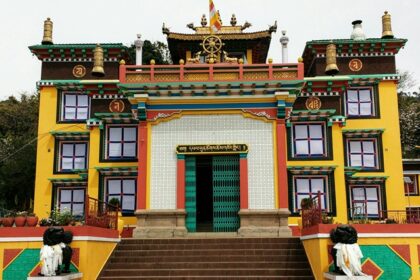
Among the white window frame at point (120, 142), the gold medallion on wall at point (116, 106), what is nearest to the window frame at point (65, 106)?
the gold medallion on wall at point (116, 106)

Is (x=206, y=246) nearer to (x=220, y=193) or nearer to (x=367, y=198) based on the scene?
(x=220, y=193)

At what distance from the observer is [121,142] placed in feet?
74.8

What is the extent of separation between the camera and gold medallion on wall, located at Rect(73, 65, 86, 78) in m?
25.3

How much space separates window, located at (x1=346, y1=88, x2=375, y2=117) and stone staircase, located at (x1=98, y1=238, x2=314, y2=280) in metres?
11.3

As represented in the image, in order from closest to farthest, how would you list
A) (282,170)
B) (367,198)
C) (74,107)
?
(282,170), (367,198), (74,107)

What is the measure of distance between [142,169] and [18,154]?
20.2 metres

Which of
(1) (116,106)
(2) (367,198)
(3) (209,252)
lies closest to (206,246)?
(3) (209,252)

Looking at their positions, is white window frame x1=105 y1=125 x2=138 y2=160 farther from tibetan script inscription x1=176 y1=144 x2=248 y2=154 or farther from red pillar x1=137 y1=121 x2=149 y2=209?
tibetan script inscription x1=176 y1=144 x2=248 y2=154

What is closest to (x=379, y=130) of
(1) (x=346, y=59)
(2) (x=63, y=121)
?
(1) (x=346, y=59)

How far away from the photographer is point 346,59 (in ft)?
82.3

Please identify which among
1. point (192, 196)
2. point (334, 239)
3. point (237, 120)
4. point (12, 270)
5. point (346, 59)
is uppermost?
point (346, 59)

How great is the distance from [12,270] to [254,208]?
8662mm

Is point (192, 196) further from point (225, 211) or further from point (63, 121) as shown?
point (63, 121)

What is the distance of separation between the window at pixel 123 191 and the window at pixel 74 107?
170 inches
